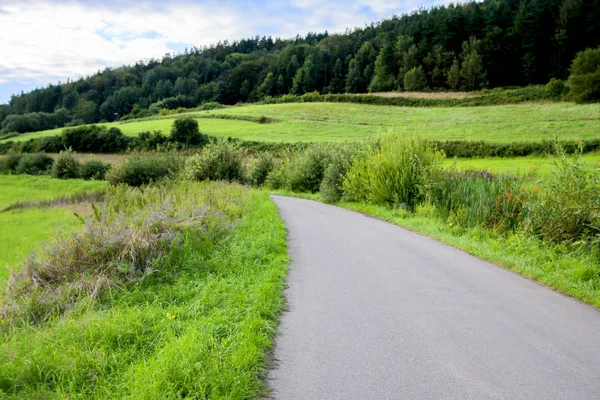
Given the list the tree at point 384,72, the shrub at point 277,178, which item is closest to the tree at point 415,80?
the tree at point 384,72

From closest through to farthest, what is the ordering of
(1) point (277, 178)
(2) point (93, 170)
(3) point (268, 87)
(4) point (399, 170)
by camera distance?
1. (4) point (399, 170)
2. (1) point (277, 178)
3. (2) point (93, 170)
4. (3) point (268, 87)

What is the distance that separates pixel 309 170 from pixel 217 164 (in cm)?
645

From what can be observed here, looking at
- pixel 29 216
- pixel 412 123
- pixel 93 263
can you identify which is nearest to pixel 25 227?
pixel 29 216

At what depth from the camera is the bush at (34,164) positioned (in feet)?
162

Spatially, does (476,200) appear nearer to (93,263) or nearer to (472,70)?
(93,263)

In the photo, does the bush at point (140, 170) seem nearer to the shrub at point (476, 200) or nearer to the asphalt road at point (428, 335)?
the shrub at point (476, 200)

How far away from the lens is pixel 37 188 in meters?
41.0

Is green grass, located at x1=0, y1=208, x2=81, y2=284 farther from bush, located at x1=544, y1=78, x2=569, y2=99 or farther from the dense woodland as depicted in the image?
the dense woodland

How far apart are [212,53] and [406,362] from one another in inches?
7194

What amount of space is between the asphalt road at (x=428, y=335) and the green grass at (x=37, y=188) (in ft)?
104

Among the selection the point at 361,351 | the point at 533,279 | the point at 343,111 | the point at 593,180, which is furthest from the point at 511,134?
the point at 361,351

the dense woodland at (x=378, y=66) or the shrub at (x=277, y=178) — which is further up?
the dense woodland at (x=378, y=66)

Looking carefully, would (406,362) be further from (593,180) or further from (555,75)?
(555,75)

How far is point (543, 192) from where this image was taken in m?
10.9
